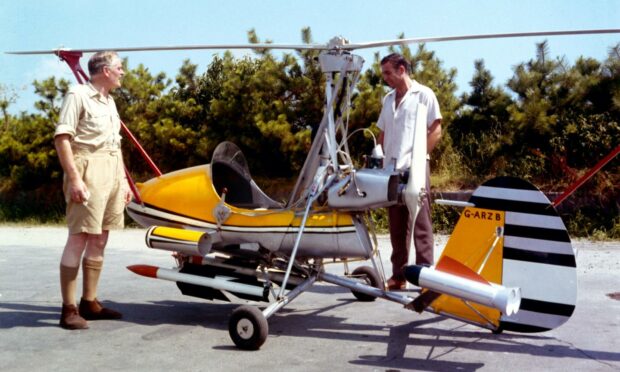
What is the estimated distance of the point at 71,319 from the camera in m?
4.65

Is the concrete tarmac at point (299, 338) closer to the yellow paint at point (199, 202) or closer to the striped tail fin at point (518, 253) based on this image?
the striped tail fin at point (518, 253)

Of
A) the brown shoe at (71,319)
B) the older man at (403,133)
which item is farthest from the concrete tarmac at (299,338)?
the older man at (403,133)

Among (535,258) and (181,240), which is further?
(181,240)

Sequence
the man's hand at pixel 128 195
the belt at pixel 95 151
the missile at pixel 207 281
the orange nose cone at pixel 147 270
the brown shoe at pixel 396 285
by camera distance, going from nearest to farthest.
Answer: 1. the missile at pixel 207 281
2. the belt at pixel 95 151
3. the orange nose cone at pixel 147 270
4. the man's hand at pixel 128 195
5. the brown shoe at pixel 396 285

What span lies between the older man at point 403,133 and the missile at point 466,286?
4.69ft

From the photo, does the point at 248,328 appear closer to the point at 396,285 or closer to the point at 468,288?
the point at 468,288

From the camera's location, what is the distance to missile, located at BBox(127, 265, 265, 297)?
446 centimetres

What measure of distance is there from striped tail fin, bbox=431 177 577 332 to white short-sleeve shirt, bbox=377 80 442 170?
4.14 ft

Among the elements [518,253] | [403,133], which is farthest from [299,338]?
[403,133]

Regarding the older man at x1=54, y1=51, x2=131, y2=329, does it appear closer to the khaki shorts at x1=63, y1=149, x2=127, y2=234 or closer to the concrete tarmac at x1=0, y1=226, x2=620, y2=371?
the khaki shorts at x1=63, y1=149, x2=127, y2=234

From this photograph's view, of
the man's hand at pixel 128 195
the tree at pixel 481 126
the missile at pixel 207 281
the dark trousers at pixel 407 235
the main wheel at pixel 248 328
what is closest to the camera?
the main wheel at pixel 248 328

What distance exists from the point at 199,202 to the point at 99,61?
1237 mm

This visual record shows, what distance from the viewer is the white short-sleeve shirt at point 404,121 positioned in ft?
17.4

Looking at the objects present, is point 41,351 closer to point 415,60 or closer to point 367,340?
point 367,340
